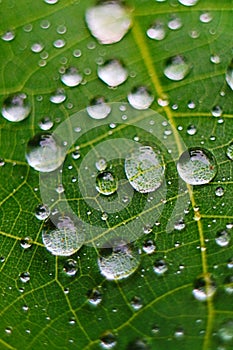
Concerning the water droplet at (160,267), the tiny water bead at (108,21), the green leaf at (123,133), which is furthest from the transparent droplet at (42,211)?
the tiny water bead at (108,21)

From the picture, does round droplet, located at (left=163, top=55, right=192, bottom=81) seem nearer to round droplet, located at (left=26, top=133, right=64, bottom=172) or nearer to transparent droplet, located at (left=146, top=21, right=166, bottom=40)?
transparent droplet, located at (left=146, top=21, right=166, bottom=40)

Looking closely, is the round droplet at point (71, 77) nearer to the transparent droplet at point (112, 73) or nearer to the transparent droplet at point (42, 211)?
the transparent droplet at point (112, 73)

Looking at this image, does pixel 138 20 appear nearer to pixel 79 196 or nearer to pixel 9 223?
pixel 79 196

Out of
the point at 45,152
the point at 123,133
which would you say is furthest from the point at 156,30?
the point at 45,152

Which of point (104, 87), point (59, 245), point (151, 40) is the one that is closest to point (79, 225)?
point (59, 245)

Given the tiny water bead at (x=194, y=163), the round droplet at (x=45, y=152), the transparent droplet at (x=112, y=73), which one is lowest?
the round droplet at (x=45, y=152)

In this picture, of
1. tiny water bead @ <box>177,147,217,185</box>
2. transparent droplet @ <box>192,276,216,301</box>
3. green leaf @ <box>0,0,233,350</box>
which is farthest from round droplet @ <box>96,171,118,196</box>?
transparent droplet @ <box>192,276,216,301</box>
